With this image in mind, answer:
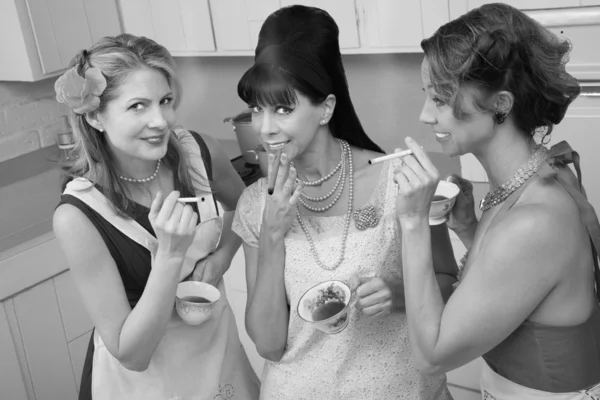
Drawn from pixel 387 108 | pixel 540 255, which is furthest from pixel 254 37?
pixel 540 255

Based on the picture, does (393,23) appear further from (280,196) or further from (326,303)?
(326,303)

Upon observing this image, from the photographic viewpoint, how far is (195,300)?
1.50 metres

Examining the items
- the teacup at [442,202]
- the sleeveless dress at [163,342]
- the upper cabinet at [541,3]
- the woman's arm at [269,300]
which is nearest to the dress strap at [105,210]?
the sleeveless dress at [163,342]

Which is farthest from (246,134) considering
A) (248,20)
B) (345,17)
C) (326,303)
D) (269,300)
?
(326,303)

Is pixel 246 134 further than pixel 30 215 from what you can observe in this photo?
Yes

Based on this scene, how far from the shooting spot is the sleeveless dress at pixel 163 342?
1.49 m

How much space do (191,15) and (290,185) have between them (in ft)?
7.01

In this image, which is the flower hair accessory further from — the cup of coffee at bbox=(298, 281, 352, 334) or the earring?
the earring

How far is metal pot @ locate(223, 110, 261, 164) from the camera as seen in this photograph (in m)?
2.99

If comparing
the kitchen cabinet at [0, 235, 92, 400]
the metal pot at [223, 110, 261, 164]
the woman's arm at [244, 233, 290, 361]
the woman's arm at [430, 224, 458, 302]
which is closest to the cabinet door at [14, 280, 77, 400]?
the kitchen cabinet at [0, 235, 92, 400]

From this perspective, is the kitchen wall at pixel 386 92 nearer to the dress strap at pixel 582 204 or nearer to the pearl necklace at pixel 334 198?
the pearl necklace at pixel 334 198

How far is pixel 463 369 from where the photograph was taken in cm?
224

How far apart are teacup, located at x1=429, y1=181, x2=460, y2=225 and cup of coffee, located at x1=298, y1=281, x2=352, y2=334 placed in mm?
237

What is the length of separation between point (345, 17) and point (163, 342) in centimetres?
165
